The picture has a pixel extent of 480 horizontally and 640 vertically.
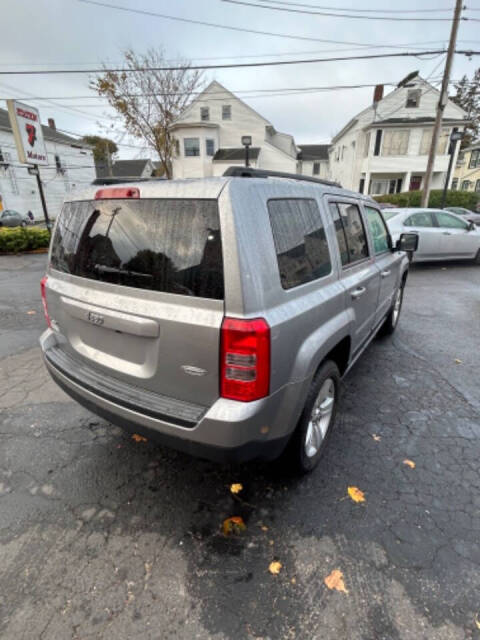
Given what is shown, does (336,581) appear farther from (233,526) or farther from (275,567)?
(233,526)

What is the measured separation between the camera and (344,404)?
3.25 m

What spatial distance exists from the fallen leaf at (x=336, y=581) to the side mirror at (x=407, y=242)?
355cm

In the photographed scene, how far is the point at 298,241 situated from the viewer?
6.20ft

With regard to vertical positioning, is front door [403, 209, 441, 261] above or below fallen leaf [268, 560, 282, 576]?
above

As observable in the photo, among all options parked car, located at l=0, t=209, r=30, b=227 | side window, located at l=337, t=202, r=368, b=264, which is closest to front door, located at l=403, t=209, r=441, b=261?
side window, located at l=337, t=202, r=368, b=264

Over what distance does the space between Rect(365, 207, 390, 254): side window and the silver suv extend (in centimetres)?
129

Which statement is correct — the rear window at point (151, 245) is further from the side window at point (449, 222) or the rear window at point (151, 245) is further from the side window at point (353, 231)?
the side window at point (449, 222)

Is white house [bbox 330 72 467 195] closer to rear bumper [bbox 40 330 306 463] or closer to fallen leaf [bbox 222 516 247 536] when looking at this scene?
rear bumper [bbox 40 330 306 463]

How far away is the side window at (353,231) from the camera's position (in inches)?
104

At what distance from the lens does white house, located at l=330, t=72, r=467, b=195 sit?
26.6m

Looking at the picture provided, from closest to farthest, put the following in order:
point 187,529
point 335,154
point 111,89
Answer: point 187,529, point 111,89, point 335,154

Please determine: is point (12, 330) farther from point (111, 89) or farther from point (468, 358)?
point (111, 89)

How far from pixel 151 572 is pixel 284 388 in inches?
46.8

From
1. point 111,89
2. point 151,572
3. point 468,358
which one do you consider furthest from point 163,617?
point 111,89
